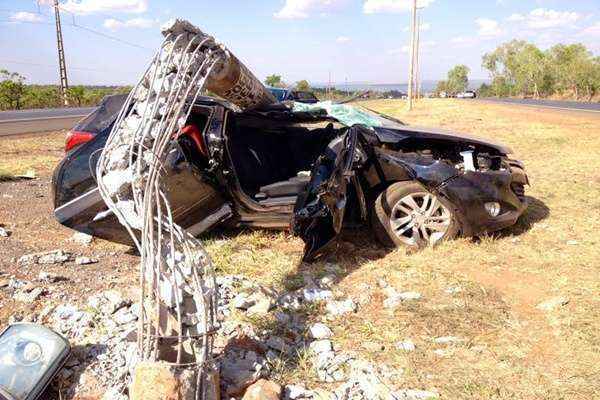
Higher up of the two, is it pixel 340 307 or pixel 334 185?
pixel 334 185

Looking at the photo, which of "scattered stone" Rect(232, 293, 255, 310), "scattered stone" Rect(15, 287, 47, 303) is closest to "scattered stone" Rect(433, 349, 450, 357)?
"scattered stone" Rect(232, 293, 255, 310)

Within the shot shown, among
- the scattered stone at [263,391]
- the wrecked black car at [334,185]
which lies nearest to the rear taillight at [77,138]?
the wrecked black car at [334,185]

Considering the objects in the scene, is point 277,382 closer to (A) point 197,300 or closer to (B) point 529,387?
(A) point 197,300

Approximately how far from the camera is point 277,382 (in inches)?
114

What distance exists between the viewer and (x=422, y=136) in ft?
16.7

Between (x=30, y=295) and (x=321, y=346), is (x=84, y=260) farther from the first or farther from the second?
(x=321, y=346)

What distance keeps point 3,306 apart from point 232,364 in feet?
6.18

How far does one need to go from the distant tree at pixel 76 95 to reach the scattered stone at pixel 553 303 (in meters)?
36.4

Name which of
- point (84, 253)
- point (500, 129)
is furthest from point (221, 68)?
point (500, 129)

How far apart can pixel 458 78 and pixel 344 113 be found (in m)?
130

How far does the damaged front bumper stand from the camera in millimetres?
4727

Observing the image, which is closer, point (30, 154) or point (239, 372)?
point (239, 372)

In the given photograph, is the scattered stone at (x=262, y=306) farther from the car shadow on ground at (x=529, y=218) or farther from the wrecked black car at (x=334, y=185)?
the car shadow on ground at (x=529, y=218)

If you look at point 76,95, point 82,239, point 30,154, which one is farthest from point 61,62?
point 82,239
